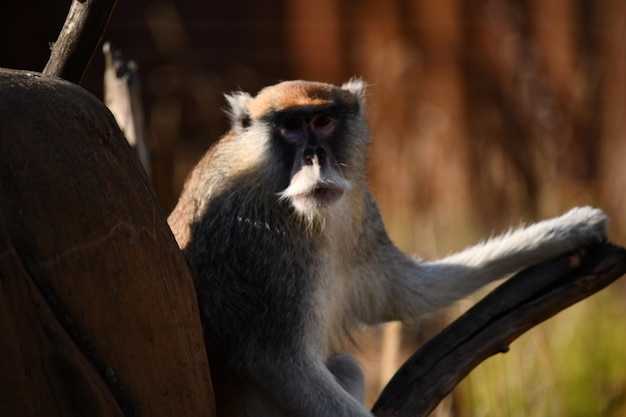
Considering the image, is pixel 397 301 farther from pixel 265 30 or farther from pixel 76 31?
pixel 265 30

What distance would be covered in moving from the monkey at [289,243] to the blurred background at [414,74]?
288cm

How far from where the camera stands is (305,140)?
3.37 metres

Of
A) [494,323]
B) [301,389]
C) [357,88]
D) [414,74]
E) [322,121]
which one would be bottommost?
[301,389]

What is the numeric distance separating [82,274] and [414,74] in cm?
637

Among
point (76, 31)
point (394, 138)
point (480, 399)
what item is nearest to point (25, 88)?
point (76, 31)

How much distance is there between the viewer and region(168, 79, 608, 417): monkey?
320 centimetres

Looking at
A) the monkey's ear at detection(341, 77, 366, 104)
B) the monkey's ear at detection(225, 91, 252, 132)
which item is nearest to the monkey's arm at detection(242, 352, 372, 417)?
the monkey's ear at detection(225, 91, 252, 132)

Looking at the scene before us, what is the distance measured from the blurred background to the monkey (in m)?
2.88

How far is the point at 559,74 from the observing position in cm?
860

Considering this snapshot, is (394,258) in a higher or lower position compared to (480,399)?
higher

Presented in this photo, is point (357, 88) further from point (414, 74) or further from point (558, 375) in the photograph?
point (414, 74)

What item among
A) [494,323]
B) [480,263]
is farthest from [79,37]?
[480,263]

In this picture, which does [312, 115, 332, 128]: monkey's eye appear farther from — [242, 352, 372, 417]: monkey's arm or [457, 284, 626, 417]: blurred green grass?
[457, 284, 626, 417]: blurred green grass

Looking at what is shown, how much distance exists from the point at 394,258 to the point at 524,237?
1.68 feet
